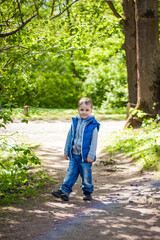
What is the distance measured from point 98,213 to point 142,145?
14.8 ft

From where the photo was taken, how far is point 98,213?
14.3ft

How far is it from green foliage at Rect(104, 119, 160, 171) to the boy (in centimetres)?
225

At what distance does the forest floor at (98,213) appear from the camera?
140 inches

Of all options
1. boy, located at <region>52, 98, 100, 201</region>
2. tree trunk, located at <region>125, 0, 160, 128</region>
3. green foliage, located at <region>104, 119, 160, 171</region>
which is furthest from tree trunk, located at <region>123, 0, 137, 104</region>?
boy, located at <region>52, 98, 100, 201</region>

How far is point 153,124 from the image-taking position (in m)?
9.52

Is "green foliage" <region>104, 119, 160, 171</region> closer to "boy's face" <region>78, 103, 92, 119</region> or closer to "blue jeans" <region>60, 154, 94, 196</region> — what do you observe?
"blue jeans" <region>60, 154, 94, 196</region>

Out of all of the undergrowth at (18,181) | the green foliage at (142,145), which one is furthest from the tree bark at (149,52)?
the undergrowth at (18,181)

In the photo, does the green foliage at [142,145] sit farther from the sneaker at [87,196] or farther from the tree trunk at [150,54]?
the sneaker at [87,196]

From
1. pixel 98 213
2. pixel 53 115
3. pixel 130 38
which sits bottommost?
pixel 98 213

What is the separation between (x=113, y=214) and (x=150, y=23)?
783 cm

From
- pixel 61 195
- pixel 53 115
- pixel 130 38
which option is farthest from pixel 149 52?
pixel 53 115

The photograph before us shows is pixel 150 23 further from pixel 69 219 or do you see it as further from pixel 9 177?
pixel 69 219

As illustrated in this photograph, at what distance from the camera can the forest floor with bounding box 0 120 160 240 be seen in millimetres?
3561

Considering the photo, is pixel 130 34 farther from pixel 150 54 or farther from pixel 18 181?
pixel 18 181
